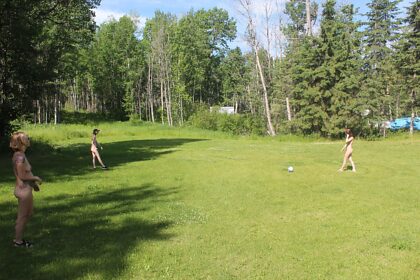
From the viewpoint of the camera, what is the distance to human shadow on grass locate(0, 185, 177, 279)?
718 centimetres

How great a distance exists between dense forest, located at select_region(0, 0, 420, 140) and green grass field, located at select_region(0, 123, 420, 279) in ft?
23.0

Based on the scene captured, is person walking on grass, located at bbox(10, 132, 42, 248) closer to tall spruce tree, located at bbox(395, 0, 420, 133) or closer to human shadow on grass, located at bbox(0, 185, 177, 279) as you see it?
human shadow on grass, located at bbox(0, 185, 177, 279)

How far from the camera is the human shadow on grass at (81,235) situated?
7.18 meters

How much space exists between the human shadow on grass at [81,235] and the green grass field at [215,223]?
25mm

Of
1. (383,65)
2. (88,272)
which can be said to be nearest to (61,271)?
(88,272)

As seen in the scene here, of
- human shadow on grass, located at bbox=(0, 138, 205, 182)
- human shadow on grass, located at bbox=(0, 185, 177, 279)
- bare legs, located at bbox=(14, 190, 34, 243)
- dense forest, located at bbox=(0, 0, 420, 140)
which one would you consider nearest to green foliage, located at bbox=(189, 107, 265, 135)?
dense forest, located at bbox=(0, 0, 420, 140)

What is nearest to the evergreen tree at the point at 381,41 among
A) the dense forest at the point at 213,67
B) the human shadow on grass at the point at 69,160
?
the dense forest at the point at 213,67

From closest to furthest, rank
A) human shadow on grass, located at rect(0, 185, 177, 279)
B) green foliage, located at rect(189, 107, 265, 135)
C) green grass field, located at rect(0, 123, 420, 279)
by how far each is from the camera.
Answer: human shadow on grass, located at rect(0, 185, 177, 279)
green grass field, located at rect(0, 123, 420, 279)
green foliage, located at rect(189, 107, 265, 135)

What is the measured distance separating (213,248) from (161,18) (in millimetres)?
78260

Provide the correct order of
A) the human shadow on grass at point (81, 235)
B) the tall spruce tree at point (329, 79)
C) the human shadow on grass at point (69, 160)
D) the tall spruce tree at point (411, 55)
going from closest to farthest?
the human shadow on grass at point (81, 235), the human shadow on grass at point (69, 160), the tall spruce tree at point (329, 79), the tall spruce tree at point (411, 55)

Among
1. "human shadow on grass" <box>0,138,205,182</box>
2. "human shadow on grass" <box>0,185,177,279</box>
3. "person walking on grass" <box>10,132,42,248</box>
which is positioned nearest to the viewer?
"human shadow on grass" <box>0,185,177,279</box>

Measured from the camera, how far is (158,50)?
7406 centimetres

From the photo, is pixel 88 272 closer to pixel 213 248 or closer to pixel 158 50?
pixel 213 248

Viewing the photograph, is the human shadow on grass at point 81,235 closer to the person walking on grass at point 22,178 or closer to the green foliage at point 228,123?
the person walking on grass at point 22,178
